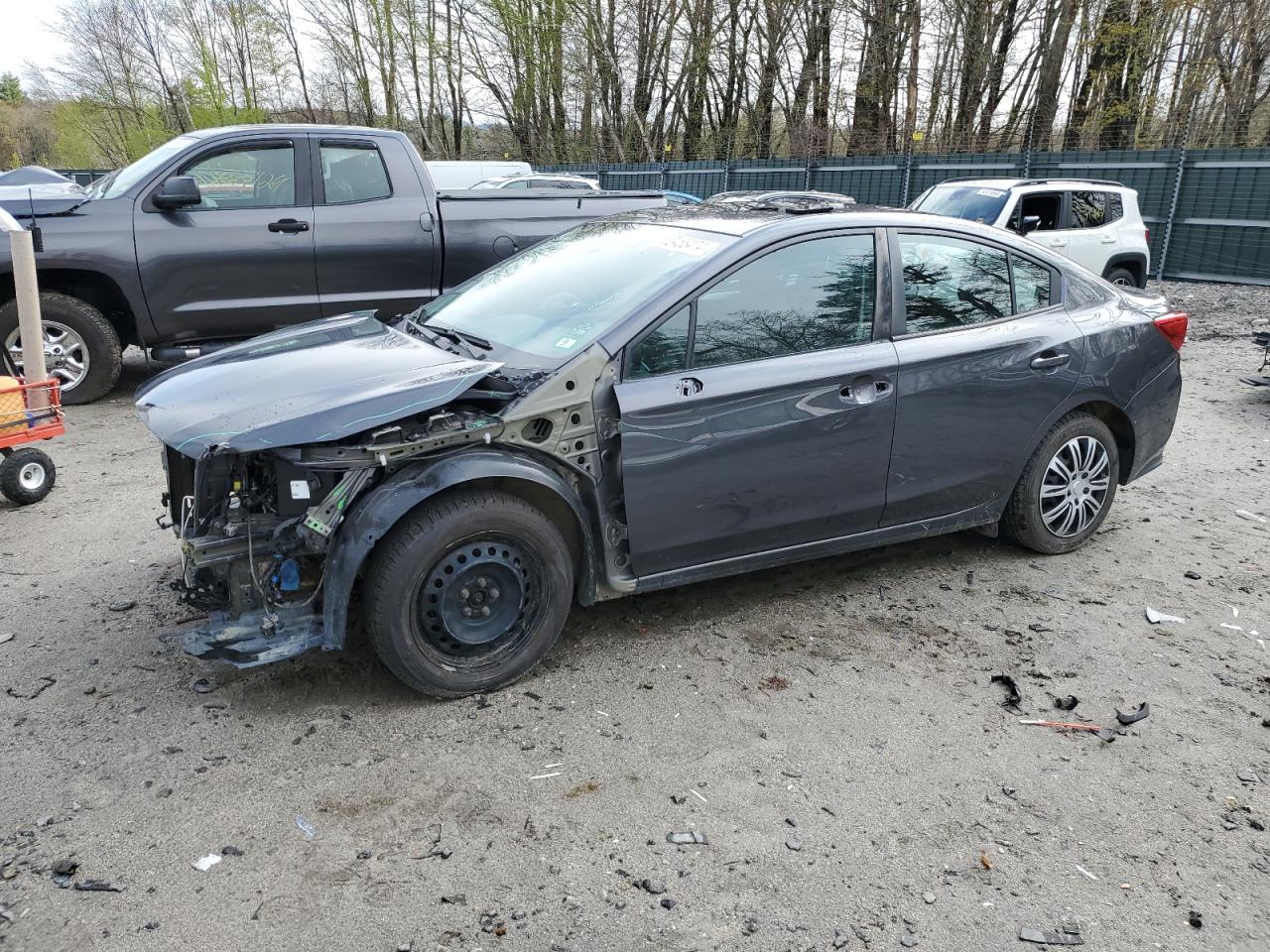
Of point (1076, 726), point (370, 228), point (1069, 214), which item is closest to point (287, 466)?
point (1076, 726)

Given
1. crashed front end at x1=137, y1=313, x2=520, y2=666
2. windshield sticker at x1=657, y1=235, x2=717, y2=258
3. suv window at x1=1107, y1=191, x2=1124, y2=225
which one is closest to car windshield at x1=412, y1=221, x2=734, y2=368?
windshield sticker at x1=657, y1=235, x2=717, y2=258

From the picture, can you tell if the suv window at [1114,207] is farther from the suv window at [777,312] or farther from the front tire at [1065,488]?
the suv window at [777,312]

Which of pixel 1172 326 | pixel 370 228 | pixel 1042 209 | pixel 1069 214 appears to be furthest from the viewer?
pixel 1069 214

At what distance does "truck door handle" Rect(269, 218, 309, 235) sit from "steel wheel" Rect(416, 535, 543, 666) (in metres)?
5.18

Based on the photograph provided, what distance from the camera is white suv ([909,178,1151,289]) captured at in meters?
11.9

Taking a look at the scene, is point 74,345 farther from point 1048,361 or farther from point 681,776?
point 1048,361

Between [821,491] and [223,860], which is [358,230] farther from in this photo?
[223,860]

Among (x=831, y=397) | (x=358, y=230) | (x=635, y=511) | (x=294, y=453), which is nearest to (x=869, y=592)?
(x=831, y=397)

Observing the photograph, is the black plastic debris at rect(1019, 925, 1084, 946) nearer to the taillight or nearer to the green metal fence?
the taillight

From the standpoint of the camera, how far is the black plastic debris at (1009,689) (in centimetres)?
353

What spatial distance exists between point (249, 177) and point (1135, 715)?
7.14 m

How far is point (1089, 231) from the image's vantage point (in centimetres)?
1234

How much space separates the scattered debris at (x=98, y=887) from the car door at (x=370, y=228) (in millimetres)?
5835

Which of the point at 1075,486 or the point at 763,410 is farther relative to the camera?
the point at 1075,486
